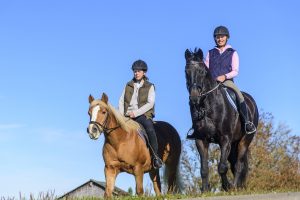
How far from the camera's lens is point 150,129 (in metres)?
15.4

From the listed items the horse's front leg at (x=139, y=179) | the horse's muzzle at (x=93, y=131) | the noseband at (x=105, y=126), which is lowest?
the horse's front leg at (x=139, y=179)

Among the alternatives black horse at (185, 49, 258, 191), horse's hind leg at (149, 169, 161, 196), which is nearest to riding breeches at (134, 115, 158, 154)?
horse's hind leg at (149, 169, 161, 196)

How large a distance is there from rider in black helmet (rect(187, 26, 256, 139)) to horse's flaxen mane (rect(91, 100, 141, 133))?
7.38 feet

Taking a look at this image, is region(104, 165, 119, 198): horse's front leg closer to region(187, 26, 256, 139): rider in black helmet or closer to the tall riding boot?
the tall riding boot

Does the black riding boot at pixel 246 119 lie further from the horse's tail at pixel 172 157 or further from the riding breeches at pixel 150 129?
the horse's tail at pixel 172 157

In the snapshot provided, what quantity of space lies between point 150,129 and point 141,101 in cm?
76

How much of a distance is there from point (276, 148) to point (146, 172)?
28.2 metres

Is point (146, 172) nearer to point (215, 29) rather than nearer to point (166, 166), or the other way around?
point (166, 166)

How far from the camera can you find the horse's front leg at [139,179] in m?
14.5

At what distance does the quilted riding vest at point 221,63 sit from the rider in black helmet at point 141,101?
5.25ft

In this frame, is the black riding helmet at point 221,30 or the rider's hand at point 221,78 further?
the black riding helmet at point 221,30

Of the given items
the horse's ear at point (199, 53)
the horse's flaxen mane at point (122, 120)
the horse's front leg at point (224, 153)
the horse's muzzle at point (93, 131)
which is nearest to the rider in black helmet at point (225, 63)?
the horse's front leg at point (224, 153)

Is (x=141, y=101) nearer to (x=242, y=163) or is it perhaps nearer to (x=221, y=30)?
(x=221, y=30)

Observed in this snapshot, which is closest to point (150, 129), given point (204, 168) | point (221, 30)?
point (204, 168)
